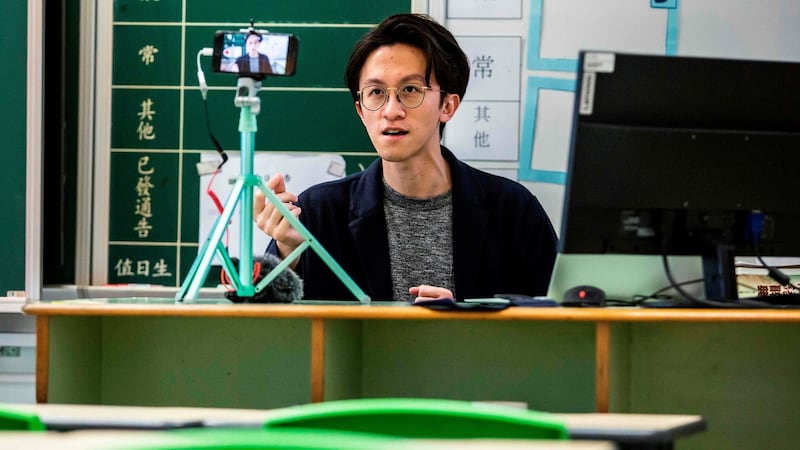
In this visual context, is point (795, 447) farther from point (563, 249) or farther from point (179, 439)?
point (179, 439)

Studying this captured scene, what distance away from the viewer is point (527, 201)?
9.81 ft

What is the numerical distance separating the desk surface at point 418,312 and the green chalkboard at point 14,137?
59.5 inches

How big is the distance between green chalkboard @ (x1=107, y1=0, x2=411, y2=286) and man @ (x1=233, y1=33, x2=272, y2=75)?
4.48 feet

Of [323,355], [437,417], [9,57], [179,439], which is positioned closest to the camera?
[179,439]

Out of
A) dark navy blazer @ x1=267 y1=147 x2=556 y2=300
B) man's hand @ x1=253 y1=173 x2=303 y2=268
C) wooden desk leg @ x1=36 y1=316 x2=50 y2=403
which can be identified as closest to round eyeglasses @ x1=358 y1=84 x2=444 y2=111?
dark navy blazer @ x1=267 y1=147 x2=556 y2=300

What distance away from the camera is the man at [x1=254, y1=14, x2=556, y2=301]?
2.79m

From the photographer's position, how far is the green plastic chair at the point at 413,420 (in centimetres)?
124

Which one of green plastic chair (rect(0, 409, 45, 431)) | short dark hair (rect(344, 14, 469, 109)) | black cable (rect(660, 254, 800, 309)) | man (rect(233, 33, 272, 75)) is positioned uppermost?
short dark hair (rect(344, 14, 469, 109))

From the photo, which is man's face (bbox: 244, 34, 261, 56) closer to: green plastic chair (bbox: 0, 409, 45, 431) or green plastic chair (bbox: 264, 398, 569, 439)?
green plastic chair (bbox: 0, 409, 45, 431)

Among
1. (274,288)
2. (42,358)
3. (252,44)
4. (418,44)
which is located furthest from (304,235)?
(418,44)

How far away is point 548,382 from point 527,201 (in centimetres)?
87

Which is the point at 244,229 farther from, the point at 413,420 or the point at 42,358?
the point at 413,420

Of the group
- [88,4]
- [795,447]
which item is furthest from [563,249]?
[88,4]

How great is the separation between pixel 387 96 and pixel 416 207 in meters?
0.32
